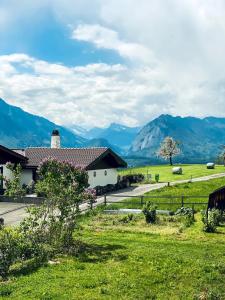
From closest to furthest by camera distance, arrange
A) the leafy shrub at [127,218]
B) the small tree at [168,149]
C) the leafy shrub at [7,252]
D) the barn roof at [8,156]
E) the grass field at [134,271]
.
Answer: the grass field at [134,271] < the leafy shrub at [7,252] < the leafy shrub at [127,218] < the barn roof at [8,156] < the small tree at [168,149]

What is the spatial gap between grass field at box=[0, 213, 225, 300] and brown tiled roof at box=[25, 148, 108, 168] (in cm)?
2475

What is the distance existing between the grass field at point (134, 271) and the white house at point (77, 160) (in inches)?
936

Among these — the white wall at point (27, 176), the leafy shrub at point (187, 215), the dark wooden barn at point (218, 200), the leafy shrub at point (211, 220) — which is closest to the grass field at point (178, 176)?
the white wall at point (27, 176)

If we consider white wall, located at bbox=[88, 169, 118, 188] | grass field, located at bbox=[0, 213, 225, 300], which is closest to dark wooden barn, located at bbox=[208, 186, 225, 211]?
grass field, located at bbox=[0, 213, 225, 300]

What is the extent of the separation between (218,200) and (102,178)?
23.4 metres

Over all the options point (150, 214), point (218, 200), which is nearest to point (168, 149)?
point (218, 200)

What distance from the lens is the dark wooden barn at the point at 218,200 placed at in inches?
1149

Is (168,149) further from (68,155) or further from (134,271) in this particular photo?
(134,271)

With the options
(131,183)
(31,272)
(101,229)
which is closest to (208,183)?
Result: (131,183)

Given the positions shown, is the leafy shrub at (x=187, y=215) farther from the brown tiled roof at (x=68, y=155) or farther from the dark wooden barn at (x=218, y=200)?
the brown tiled roof at (x=68, y=155)

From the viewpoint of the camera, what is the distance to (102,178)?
2037 inches

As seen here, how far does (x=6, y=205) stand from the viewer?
39781 mm

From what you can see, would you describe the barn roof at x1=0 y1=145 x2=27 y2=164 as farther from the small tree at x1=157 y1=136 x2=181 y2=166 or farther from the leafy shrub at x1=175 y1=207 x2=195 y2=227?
the small tree at x1=157 y1=136 x2=181 y2=166

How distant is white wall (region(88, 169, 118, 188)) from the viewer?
4864cm
